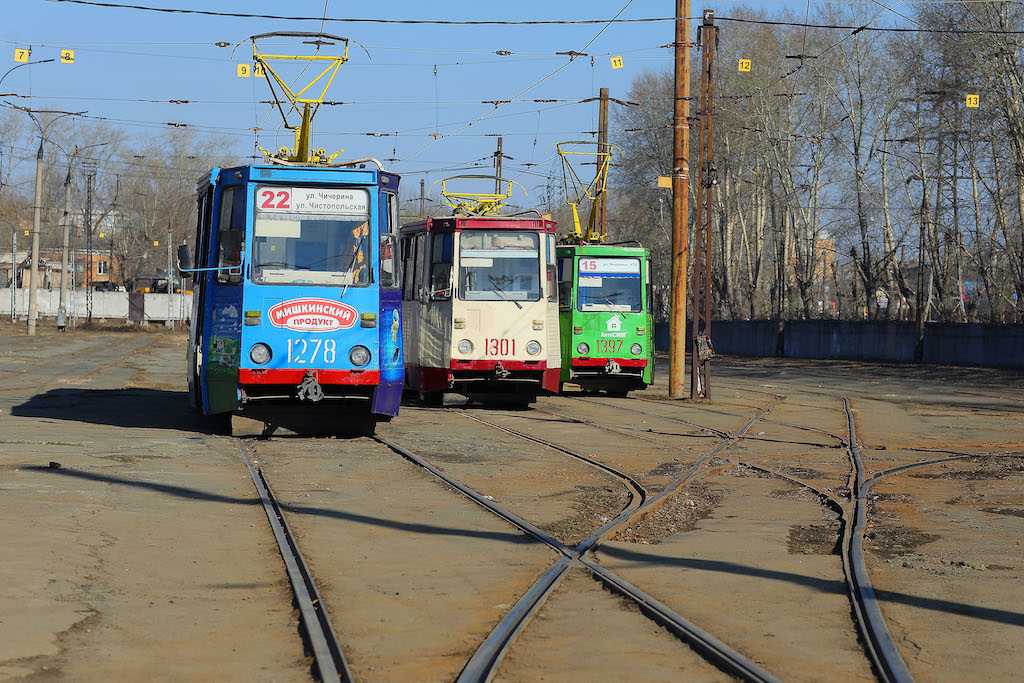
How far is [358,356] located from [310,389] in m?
0.65

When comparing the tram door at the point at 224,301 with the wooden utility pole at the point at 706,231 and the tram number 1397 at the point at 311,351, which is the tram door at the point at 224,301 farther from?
the wooden utility pole at the point at 706,231

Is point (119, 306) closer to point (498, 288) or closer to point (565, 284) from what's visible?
point (565, 284)

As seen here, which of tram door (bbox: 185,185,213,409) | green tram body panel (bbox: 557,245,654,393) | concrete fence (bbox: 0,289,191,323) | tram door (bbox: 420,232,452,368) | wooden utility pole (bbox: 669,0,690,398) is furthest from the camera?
concrete fence (bbox: 0,289,191,323)

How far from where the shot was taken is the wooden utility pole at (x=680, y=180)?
27.3 m

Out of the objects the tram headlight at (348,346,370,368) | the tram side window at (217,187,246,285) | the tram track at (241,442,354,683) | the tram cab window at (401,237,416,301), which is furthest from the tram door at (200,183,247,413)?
the tram cab window at (401,237,416,301)

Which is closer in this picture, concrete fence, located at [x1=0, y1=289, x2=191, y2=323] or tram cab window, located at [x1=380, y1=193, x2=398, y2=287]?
tram cab window, located at [x1=380, y1=193, x2=398, y2=287]

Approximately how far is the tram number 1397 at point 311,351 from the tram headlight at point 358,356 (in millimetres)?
179

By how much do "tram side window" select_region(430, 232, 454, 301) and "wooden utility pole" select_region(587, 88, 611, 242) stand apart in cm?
631

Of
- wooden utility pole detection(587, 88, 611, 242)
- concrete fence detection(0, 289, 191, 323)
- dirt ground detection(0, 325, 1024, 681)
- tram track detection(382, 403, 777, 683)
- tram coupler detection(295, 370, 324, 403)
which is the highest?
wooden utility pole detection(587, 88, 611, 242)

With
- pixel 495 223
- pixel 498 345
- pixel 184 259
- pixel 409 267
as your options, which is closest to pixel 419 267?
pixel 409 267

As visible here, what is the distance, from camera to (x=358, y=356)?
53.1 feet

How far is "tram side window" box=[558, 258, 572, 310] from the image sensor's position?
27750 mm

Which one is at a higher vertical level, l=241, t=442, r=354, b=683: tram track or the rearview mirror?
the rearview mirror

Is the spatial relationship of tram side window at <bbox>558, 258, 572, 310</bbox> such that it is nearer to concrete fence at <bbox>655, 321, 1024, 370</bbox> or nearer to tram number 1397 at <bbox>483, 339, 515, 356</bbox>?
tram number 1397 at <bbox>483, 339, 515, 356</bbox>
